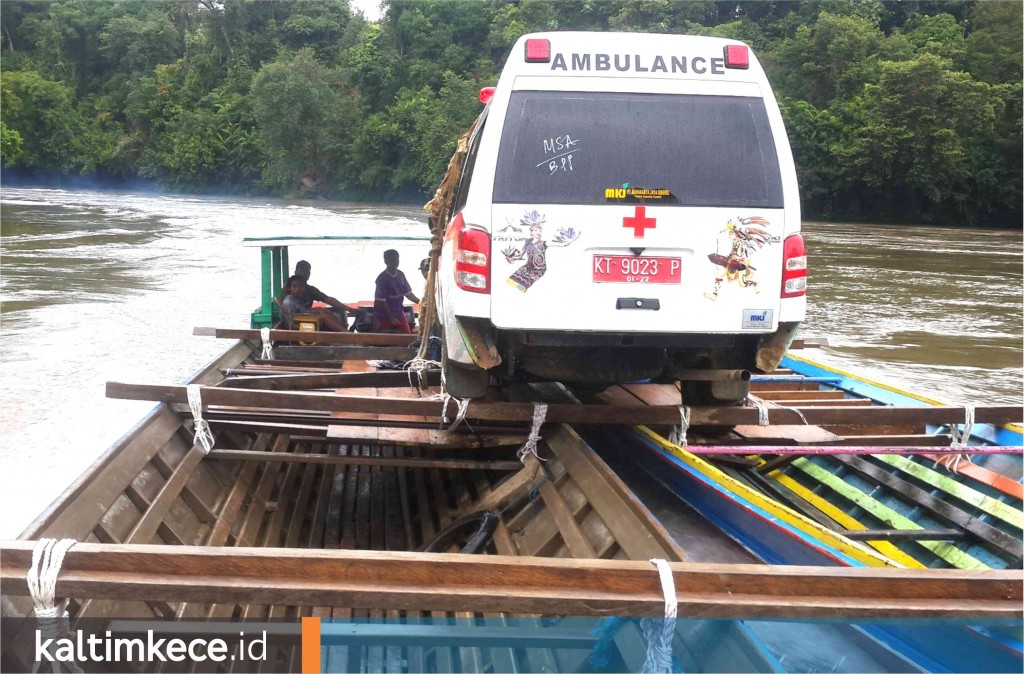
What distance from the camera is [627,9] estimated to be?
50.2 m

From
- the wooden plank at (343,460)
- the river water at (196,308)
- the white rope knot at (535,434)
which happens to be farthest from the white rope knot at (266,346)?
the white rope knot at (535,434)

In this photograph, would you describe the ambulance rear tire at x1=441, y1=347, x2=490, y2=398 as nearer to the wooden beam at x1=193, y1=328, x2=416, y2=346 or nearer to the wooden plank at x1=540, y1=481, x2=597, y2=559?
the wooden plank at x1=540, y1=481, x2=597, y2=559

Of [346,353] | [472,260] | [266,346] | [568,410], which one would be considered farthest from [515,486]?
[266,346]

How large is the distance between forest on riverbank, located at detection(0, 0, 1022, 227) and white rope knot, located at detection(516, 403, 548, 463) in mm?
41918

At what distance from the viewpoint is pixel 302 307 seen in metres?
9.47

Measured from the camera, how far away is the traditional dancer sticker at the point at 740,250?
390 cm

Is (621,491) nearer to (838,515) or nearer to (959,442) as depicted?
(838,515)

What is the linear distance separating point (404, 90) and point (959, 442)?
57554 millimetres

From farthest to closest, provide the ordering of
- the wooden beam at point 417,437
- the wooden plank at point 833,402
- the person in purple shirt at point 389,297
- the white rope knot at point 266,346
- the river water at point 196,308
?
the river water at point 196,308
the person in purple shirt at point 389,297
the white rope knot at point 266,346
the wooden plank at point 833,402
the wooden beam at point 417,437

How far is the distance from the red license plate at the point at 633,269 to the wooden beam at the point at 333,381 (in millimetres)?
1980

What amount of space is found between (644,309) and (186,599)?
2.30 m

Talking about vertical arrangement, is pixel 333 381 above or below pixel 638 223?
below

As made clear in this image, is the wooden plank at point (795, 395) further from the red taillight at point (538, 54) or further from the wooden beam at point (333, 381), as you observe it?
the red taillight at point (538, 54)

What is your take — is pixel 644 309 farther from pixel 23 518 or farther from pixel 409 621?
pixel 23 518
